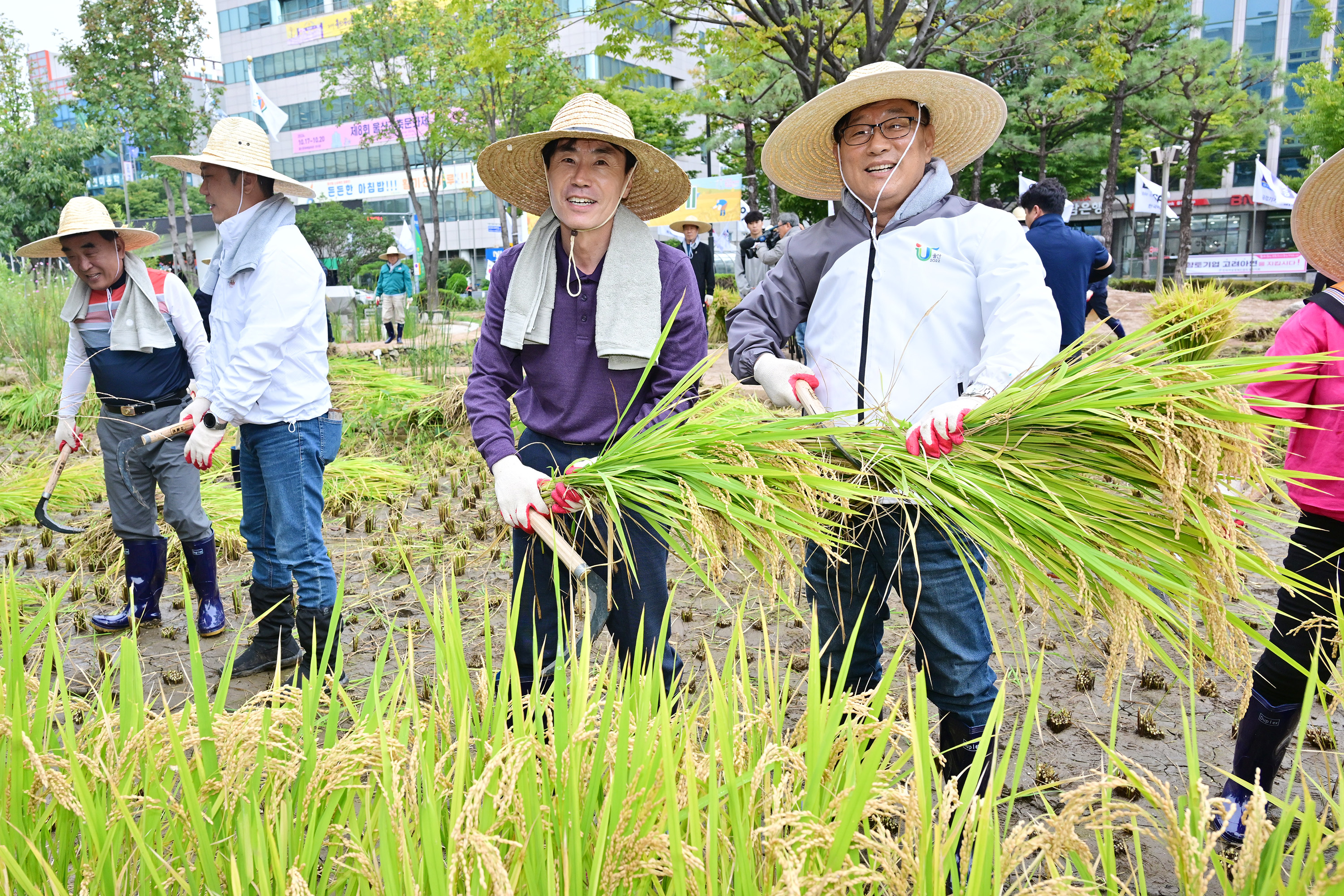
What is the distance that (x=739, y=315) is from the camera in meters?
2.40

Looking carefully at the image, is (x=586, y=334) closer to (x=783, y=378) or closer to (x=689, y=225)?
(x=783, y=378)

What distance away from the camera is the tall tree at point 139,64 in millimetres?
23312

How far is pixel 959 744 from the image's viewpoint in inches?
82.6

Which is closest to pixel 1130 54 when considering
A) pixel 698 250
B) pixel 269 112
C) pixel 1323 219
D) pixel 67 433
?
pixel 698 250

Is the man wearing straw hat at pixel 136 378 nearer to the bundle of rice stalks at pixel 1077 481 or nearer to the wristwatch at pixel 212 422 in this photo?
the wristwatch at pixel 212 422

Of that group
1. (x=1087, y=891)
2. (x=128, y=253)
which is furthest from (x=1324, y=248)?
(x=128, y=253)

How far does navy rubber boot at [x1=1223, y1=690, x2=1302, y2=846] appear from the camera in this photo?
2197 millimetres

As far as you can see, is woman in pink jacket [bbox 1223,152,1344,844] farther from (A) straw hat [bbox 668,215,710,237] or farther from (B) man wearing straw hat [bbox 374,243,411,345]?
(B) man wearing straw hat [bbox 374,243,411,345]

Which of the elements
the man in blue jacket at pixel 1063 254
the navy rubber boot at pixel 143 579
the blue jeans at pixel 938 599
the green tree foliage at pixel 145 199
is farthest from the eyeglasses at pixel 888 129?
the green tree foliage at pixel 145 199

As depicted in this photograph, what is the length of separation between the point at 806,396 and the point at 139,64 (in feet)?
90.2

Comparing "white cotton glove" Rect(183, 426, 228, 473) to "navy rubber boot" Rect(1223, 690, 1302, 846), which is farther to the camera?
"white cotton glove" Rect(183, 426, 228, 473)

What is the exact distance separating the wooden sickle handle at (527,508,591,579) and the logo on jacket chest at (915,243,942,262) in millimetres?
984

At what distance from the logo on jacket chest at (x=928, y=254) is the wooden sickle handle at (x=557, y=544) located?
38.7 inches

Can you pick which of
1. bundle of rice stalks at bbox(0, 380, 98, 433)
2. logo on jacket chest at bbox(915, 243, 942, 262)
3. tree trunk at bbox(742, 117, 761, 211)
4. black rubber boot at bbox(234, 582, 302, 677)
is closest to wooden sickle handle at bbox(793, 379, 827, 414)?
logo on jacket chest at bbox(915, 243, 942, 262)
